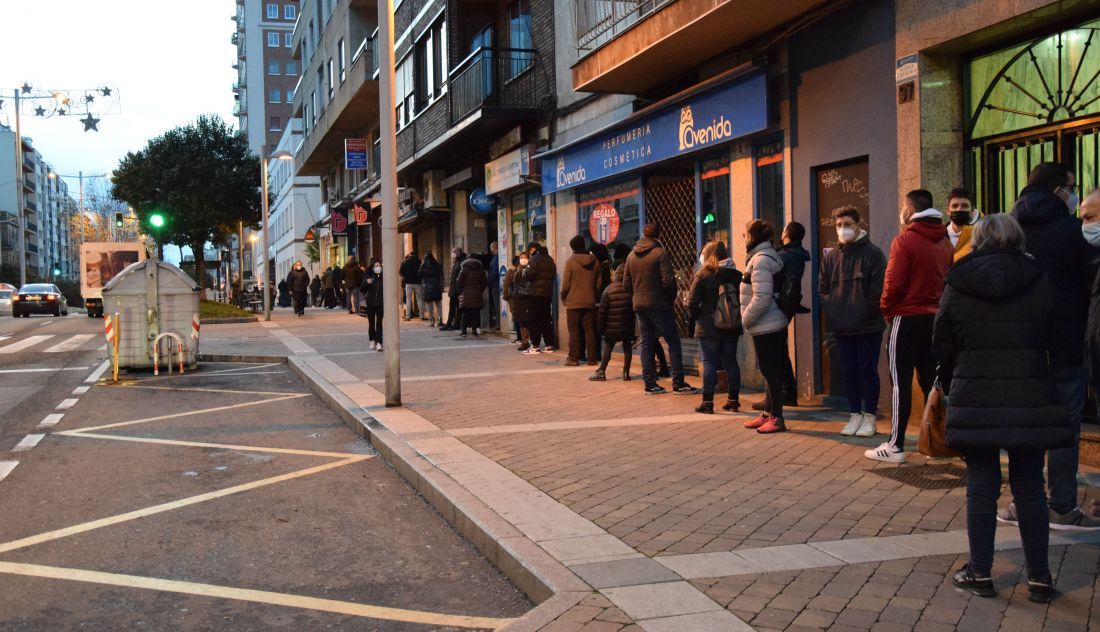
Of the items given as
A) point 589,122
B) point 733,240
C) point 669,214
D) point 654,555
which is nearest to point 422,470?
point 654,555

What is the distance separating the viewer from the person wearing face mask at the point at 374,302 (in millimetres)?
17719

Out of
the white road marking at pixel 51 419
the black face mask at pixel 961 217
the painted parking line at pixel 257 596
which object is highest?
the black face mask at pixel 961 217

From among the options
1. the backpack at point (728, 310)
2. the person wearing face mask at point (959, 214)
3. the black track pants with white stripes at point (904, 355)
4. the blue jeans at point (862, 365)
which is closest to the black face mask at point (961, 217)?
the person wearing face mask at point (959, 214)

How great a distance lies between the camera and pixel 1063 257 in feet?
17.8

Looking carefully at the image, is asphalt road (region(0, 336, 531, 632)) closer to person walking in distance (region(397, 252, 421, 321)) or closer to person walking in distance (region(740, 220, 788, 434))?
person walking in distance (region(740, 220, 788, 434))

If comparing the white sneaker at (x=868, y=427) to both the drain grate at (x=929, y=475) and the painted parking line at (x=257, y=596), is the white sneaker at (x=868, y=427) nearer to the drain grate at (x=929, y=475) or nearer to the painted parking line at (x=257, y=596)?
the drain grate at (x=929, y=475)

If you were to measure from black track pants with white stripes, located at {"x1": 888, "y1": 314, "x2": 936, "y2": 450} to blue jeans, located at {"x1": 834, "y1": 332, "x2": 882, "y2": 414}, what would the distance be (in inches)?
26.2

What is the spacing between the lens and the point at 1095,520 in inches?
208

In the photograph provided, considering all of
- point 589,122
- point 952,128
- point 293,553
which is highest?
point 589,122

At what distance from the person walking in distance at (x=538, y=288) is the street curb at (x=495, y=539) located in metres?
7.13

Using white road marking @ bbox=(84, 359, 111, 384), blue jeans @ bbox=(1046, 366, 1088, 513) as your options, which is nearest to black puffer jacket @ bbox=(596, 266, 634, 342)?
blue jeans @ bbox=(1046, 366, 1088, 513)

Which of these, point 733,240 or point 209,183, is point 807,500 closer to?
point 733,240

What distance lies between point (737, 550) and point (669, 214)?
9.30m

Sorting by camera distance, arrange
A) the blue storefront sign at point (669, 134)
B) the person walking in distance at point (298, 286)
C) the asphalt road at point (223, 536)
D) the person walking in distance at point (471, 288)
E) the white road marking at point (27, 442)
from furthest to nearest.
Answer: the person walking in distance at point (298, 286), the person walking in distance at point (471, 288), the blue storefront sign at point (669, 134), the white road marking at point (27, 442), the asphalt road at point (223, 536)
